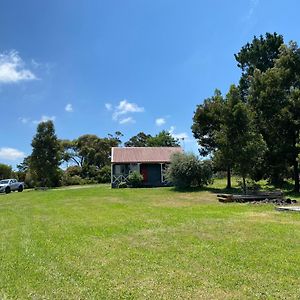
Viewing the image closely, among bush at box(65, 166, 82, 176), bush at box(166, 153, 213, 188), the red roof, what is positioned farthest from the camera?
bush at box(65, 166, 82, 176)

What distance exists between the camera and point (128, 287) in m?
5.79

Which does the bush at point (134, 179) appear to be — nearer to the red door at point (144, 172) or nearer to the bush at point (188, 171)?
the red door at point (144, 172)

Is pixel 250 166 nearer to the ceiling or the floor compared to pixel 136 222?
nearer to the ceiling

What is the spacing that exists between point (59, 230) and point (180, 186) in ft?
66.1

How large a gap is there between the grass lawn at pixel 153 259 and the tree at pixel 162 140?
5950 centimetres

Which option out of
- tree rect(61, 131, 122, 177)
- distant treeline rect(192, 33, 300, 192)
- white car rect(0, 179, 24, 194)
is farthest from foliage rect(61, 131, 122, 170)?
distant treeline rect(192, 33, 300, 192)

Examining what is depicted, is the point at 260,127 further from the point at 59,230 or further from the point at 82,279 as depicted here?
the point at 82,279

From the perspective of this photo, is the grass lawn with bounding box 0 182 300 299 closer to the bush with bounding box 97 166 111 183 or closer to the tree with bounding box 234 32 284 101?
the tree with bounding box 234 32 284 101

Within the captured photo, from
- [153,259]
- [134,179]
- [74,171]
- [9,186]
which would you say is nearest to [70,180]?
[74,171]

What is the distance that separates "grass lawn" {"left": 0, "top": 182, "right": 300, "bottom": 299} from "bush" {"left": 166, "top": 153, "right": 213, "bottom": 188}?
17182mm

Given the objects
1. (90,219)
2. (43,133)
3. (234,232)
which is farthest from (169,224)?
(43,133)

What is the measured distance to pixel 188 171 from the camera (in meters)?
29.6

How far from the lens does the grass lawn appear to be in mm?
5641

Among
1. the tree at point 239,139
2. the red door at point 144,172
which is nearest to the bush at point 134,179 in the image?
the red door at point 144,172
